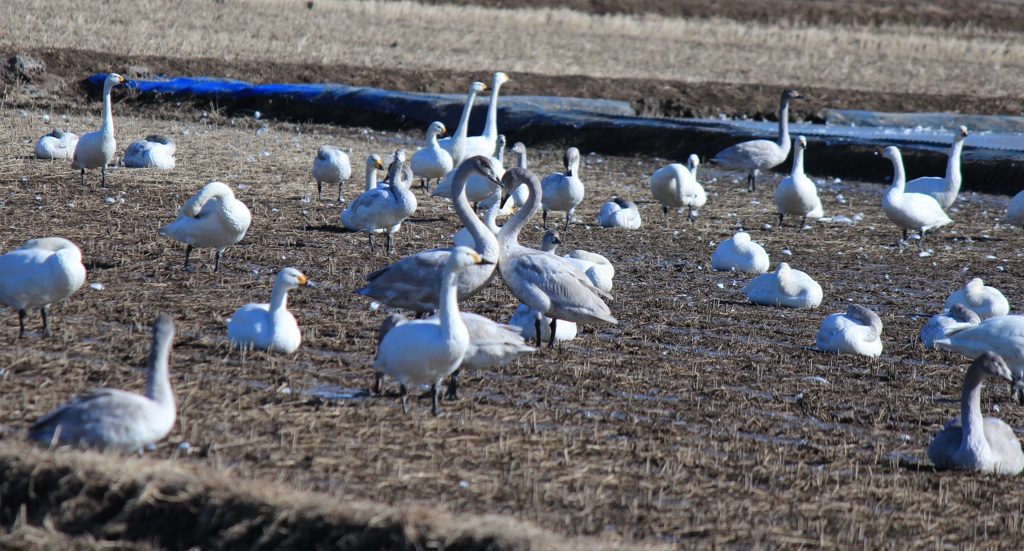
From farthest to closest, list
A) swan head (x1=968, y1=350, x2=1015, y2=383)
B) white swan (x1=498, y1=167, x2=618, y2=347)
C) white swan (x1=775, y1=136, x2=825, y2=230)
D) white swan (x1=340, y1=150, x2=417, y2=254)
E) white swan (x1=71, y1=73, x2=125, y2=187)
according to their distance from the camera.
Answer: white swan (x1=775, y1=136, x2=825, y2=230) → white swan (x1=71, y1=73, x2=125, y2=187) → white swan (x1=340, y1=150, x2=417, y2=254) → white swan (x1=498, y1=167, x2=618, y2=347) → swan head (x1=968, y1=350, x2=1015, y2=383)

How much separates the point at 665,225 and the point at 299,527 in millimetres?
10552

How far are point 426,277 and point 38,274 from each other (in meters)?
2.57

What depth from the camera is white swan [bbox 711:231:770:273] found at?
11.1 metres

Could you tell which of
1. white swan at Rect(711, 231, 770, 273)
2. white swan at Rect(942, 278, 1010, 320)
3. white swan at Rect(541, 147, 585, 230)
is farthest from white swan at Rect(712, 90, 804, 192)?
white swan at Rect(942, 278, 1010, 320)

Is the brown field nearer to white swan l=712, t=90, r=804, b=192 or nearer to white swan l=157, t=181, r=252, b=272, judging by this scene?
white swan l=157, t=181, r=252, b=272

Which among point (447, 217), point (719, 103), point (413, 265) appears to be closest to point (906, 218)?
point (447, 217)

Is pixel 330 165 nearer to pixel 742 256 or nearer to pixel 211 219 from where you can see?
pixel 211 219

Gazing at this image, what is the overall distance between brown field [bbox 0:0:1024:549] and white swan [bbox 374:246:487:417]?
284 millimetres

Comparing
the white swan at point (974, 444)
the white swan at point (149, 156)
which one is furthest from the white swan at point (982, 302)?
the white swan at point (149, 156)

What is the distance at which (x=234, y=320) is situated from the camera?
7141mm

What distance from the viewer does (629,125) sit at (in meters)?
21.9

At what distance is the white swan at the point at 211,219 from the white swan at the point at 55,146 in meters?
7.05

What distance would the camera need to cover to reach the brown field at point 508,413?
4.35 metres

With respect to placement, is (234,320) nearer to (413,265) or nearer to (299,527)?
(413,265)
